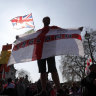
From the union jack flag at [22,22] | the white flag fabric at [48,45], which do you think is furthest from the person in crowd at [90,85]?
the union jack flag at [22,22]

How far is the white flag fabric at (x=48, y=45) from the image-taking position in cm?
371

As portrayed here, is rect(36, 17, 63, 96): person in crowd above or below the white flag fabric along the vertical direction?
below

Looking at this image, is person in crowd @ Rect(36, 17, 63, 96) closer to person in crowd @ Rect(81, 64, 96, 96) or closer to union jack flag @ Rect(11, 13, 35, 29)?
person in crowd @ Rect(81, 64, 96, 96)

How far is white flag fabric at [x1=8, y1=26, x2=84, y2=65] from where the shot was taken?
371cm

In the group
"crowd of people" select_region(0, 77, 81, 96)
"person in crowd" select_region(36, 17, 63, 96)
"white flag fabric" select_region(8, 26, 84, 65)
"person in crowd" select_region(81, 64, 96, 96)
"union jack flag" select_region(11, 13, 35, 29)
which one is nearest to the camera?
"person in crowd" select_region(81, 64, 96, 96)

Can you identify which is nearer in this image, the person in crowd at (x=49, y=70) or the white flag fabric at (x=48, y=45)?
the person in crowd at (x=49, y=70)

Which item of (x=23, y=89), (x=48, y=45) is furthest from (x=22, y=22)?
(x=23, y=89)

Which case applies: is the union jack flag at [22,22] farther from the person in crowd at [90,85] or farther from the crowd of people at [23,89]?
the person in crowd at [90,85]

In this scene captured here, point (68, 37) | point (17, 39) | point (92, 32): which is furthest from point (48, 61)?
point (92, 32)

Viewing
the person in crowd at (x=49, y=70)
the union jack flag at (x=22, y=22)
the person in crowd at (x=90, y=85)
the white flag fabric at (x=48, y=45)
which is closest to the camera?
the person in crowd at (x=90, y=85)

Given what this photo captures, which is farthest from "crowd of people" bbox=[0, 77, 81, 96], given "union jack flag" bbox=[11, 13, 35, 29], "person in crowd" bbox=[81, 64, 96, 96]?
"union jack flag" bbox=[11, 13, 35, 29]

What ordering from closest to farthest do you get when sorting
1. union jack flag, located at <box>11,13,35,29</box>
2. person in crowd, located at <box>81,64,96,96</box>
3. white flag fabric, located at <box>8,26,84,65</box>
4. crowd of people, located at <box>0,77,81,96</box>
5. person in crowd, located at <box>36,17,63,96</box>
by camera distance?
person in crowd, located at <box>81,64,96,96</box>
person in crowd, located at <box>36,17,63,96</box>
white flag fabric, located at <box>8,26,84,65</box>
crowd of people, located at <box>0,77,81,96</box>
union jack flag, located at <box>11,13,35,29</box>

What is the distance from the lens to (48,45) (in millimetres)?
3859

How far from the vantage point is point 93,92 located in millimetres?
3023
